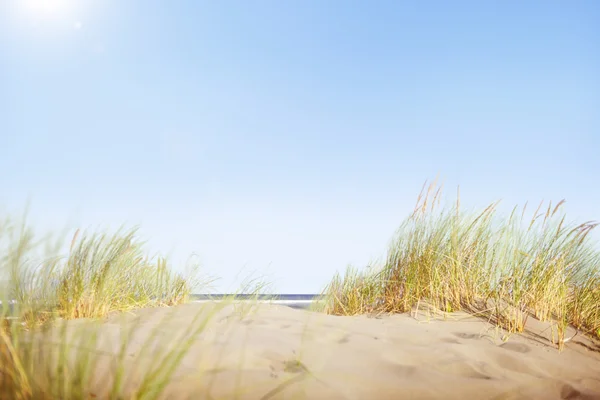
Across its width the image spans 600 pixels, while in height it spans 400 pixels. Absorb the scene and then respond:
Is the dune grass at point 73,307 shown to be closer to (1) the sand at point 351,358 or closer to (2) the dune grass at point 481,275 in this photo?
(1) the sand at point 351,358

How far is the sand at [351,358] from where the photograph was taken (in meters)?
1.91

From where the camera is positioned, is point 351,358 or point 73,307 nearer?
point 351,358

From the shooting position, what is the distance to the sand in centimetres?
191

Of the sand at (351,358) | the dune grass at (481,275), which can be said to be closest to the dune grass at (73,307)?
the sand at (351,358)

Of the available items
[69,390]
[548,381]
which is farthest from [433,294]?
[69,390]

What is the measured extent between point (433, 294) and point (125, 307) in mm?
2637

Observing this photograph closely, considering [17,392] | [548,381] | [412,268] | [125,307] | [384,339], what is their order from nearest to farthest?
[17,392] → [548,381] → [384,339] → [125,307] → [412,268]

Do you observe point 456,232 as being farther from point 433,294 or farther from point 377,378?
point 377,378

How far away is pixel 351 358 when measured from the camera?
2416 millimetres

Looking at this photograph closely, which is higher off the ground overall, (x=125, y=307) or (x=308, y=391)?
(x=125, y=307)

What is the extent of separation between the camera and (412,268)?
12.7 feet

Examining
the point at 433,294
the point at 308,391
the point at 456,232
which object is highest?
the point at 456,232

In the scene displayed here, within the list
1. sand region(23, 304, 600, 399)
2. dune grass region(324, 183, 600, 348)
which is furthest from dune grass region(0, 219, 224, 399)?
dune grass region(324, 183, 600, 348)

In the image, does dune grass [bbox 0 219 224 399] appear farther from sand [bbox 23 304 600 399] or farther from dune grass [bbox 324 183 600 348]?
dune grass [bbox 324 183 600 348]
